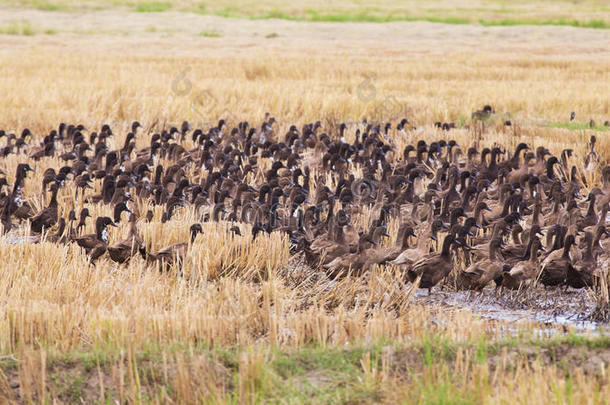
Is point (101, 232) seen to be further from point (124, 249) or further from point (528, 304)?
point (528, 304)

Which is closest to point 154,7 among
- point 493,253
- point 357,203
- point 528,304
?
point 357,203

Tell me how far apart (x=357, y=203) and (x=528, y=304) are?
334cm

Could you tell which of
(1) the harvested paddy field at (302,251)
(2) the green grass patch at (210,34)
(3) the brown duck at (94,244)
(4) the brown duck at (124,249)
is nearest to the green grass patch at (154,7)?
(2) the green grass patch at (210,34)

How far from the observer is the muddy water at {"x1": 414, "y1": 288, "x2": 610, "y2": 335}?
6.19 meters

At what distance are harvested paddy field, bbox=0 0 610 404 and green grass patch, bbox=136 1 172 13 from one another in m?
54.0

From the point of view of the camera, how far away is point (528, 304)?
650 cm

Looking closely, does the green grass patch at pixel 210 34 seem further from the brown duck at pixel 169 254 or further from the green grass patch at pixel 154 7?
the brown duck at pixel 169 254

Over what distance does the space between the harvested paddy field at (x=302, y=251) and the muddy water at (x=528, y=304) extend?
3cm

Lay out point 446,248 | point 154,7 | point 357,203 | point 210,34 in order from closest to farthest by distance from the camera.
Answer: point 446,248 < point 357,203 < point 210,34 < point 154,7

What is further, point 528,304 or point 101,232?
point 101,232

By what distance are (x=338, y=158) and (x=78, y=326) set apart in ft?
22.5

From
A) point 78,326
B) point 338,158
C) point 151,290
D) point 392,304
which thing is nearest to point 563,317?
point 392,304

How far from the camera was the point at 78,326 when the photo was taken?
521cm

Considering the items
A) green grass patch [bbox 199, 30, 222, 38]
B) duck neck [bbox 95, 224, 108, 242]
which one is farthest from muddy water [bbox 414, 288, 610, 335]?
green grass patch [bbox 199, 30, 222, 38]
